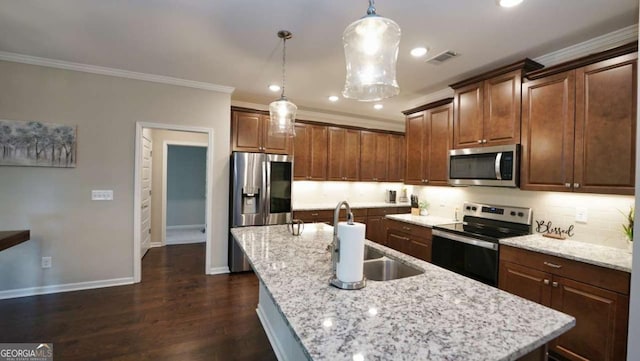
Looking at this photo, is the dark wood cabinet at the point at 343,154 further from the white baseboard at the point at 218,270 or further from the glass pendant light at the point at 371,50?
the glass pendant light at the point at 371,50

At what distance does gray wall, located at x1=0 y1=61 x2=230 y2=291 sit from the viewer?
3051 mm

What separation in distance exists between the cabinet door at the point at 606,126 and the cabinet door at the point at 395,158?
3198mm

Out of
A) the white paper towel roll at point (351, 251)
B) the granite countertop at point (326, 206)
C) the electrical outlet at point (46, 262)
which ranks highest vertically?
the white paper towel roll at point (351, 251)

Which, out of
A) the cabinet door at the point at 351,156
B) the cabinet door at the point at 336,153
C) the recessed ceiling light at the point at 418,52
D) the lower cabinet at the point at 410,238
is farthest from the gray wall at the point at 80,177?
the lower cabinet at the point at 410,238

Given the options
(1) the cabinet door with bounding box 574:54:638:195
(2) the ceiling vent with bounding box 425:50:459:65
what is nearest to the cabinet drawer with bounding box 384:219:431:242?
(1) the cabinet door with bounding box 574:54:638:195

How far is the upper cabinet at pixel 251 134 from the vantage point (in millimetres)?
4094

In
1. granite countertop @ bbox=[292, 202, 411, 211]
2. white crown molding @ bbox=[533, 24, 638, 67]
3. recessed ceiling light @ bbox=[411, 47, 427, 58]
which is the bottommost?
granite countertop @ bbox=[292, 202, 411, 211]

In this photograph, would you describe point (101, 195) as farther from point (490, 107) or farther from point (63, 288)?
point (490, 107)

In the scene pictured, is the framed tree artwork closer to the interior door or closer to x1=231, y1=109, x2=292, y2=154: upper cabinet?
the interior door

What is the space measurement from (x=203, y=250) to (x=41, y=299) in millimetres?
2346

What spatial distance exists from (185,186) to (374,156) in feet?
16.3

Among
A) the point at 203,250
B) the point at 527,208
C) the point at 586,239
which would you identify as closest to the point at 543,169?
the point at 527,208

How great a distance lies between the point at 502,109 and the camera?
9.25 ft

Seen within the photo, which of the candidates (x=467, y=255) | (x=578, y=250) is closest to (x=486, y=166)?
(x=467, y=255)
